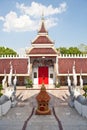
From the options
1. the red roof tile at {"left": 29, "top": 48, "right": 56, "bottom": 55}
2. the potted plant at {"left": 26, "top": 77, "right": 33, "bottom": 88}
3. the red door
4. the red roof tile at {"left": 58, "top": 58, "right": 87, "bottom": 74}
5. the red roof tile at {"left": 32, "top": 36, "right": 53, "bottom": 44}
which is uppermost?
the red roof tile at {"left": 32, "top": 36, "right": 53, "bottom": 44}

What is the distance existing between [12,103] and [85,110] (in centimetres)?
632

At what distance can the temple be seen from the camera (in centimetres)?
3089

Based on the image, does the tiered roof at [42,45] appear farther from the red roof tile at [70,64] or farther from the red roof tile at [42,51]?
the red roof tile at [70,64]

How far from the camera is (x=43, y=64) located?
31797 mm

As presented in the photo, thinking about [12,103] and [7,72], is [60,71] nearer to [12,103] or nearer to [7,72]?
[7,72]

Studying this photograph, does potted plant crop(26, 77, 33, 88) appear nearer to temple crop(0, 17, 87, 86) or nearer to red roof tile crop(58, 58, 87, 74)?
temple crop(0, 17, 87, 86)

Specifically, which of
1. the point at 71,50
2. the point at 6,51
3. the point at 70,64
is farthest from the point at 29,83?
the point at 71,50

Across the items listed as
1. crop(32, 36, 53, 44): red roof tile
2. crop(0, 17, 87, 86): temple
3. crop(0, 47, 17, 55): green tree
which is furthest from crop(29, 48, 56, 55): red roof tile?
crop(0, 47, 17, 55): green tree

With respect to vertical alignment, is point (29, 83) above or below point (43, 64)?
below

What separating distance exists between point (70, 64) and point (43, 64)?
3257 millimetres

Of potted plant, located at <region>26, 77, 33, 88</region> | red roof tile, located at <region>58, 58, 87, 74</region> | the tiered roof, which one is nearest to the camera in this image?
potted plant, located at <region>26, 77, 33, 88</region>

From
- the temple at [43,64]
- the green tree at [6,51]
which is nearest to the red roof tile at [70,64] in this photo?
the temple at [43,64]

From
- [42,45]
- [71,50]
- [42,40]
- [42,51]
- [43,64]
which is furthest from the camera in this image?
[71,50]

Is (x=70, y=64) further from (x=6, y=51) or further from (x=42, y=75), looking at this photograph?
(x=6, y=51)
